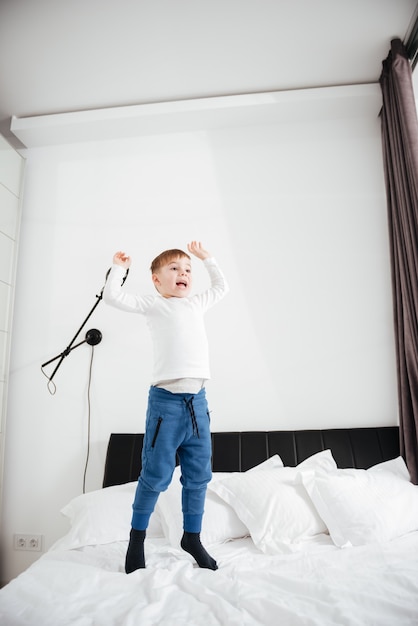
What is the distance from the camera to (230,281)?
2.69 m

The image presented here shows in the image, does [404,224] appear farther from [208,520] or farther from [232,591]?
[232,591]

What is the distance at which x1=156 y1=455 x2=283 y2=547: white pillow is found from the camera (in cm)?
182

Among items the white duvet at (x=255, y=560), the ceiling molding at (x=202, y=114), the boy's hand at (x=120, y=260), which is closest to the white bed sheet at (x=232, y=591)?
the white duvet at (x=255, y=560)

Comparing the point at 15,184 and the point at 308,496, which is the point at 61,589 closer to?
the point at 308,496

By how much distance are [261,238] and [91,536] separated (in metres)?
1.86

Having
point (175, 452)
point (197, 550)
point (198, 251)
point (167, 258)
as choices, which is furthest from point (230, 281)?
point (197, 550)

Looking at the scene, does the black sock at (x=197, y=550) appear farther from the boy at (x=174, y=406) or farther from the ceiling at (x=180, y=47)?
the ceiling at (x=180, y=47)

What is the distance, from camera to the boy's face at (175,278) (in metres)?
1.90

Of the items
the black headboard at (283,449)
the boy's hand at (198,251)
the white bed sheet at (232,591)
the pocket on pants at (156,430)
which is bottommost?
the white bed sheet at (232,591)

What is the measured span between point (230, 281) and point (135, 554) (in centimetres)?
161

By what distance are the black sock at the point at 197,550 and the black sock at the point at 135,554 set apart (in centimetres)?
17

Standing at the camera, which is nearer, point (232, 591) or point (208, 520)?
point (232, 591)

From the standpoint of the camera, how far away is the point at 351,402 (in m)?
2.47

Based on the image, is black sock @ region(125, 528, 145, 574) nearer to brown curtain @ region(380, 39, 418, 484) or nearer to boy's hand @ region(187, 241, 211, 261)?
boy's hand @ region(187, 241, 211, 261)
